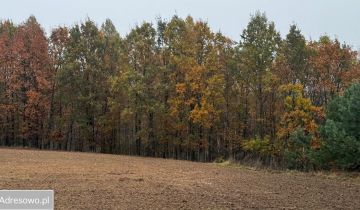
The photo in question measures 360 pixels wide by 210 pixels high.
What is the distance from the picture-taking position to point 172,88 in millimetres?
43688

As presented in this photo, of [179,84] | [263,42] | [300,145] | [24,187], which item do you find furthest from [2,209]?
[263,42]

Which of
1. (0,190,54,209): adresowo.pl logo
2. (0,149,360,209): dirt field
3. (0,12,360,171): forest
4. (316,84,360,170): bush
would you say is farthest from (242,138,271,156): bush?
(0,190,54,209): adresowo.pl logo

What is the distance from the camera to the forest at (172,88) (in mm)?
40719

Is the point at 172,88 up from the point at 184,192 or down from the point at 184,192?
up

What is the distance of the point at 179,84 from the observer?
41969mm

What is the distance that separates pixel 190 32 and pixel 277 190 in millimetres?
29998

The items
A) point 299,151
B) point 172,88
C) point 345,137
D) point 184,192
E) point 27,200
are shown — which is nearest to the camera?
point 27,200

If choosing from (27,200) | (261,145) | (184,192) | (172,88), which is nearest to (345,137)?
(184,192)

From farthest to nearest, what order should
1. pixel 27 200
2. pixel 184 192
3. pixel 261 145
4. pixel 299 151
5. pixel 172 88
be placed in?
pixel 172 88
pixel 261 145
pixel 299 151
pixel 184 192
pixel 27 200

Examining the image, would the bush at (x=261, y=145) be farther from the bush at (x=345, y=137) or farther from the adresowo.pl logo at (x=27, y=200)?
the adresowo.pl logo at (x=27, y=200)

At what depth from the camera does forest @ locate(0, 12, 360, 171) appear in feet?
134

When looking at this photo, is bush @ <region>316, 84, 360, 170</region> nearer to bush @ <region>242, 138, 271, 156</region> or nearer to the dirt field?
the dirt field

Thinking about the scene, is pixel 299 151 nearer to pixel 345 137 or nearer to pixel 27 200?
pixel 345 137

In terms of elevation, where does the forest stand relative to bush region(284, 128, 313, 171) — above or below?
above
